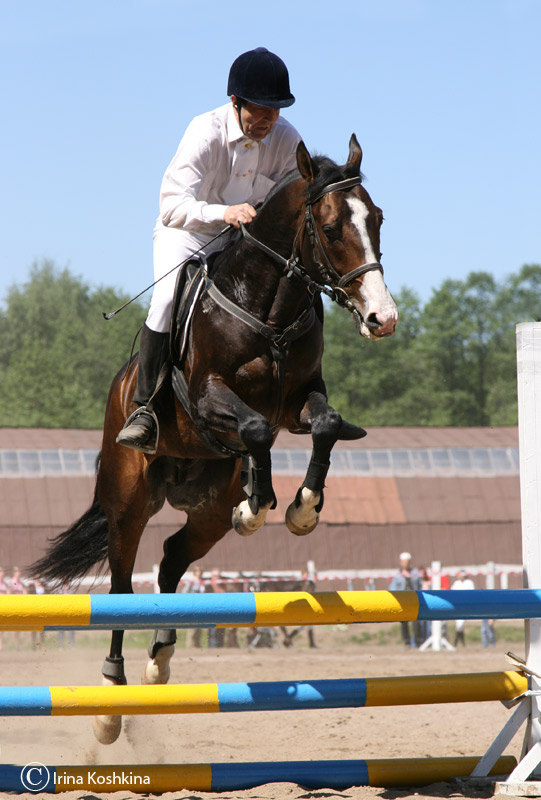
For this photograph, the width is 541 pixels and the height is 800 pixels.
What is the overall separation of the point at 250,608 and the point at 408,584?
11544mm

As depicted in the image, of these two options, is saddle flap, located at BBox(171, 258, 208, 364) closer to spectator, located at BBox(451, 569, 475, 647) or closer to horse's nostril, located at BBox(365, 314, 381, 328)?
horse's nostril, located at BBox(365, 314, 381, 328)

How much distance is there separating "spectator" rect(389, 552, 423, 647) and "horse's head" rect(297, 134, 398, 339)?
10.7 m

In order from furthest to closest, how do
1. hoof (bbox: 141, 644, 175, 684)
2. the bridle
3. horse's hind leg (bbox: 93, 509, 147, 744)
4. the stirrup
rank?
hoof (bbox: 141, 644, 175, 684) < horse's hind leg (bbox: 93, 509, 147, 744) < the stirrup < the bridle

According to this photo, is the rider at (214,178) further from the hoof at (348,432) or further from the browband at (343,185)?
the hoof at (348,432)

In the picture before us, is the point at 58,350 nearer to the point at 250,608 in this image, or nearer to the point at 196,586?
the point at 196,586

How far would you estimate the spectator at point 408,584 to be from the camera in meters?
14.2

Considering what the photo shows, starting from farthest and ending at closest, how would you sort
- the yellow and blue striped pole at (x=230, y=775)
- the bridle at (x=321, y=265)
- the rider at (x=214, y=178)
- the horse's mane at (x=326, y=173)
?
the rider at (x=214, y=178), the horse's mane at (x=326, y=173), the bridle at (x=321, y=265), the yellow and blue striped pole at (x=230, y=775)

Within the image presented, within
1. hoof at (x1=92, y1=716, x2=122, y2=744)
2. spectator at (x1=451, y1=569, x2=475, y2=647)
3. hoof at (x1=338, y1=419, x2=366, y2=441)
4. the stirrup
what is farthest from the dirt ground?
spectator at (x1=451, y1=569, x2=475, y2=647)

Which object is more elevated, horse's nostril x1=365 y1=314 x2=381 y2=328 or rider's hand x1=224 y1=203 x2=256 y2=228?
rider's hand x1=224 y1=203 x2=256 y2=228

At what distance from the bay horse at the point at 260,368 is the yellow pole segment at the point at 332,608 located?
47 cm

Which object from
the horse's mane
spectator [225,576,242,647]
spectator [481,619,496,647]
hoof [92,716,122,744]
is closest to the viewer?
the horse's mane

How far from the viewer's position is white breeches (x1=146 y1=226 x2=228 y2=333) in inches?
185

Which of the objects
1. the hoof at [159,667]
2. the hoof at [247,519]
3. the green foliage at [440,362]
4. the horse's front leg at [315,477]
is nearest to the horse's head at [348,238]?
the horse's front leg at [315,477]

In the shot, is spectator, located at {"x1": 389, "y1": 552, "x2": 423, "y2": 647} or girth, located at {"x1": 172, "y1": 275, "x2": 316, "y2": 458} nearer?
girth, located at {"x1": 172, "y1": 275, "x2": 316, "y2": 458}
